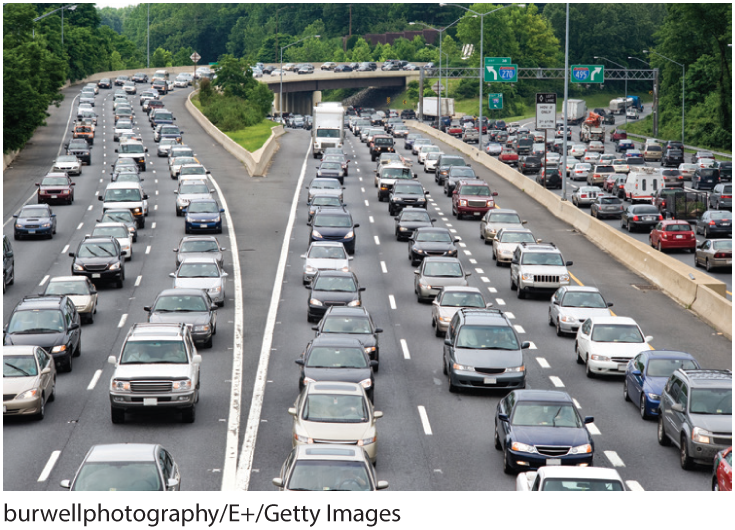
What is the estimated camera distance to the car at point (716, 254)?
41.3 meters

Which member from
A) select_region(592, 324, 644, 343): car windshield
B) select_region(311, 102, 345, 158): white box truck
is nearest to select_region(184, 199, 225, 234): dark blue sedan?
select_region(592, 324, 644, 343): car windshield

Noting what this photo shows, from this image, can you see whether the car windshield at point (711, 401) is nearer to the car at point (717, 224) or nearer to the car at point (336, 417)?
the car at point (336, 417)

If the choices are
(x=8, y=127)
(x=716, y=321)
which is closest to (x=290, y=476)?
(x=716, y=321)

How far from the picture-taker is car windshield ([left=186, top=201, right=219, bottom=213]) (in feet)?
157

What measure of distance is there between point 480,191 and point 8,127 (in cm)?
3602

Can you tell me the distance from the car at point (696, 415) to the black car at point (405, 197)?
108ft

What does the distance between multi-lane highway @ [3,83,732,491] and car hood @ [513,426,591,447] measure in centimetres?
82

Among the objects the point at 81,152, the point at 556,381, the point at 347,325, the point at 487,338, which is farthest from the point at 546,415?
the point at 81,152

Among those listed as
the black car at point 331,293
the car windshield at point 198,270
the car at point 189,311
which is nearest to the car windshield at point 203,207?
the car windshield at point 198,270

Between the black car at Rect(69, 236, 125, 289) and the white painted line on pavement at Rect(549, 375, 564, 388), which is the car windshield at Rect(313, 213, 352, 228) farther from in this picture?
→ the white painted line on pavement at Rect(549, 375, 564, 388)

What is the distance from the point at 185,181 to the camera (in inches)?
2227

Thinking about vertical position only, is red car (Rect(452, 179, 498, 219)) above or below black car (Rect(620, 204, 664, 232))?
above

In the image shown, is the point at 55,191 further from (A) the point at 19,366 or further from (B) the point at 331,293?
(A) the point at 19,366

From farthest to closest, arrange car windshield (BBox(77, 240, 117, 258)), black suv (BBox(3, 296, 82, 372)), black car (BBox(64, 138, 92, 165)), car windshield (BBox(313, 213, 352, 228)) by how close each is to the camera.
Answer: black car (BBox(64, 138, 92, 165))
car windshield (BBox(313, 213, 352, 228))
car windshield (BBox(77, 240, 117, 258))
black suv (BBox(3, 296, 82, 372))
